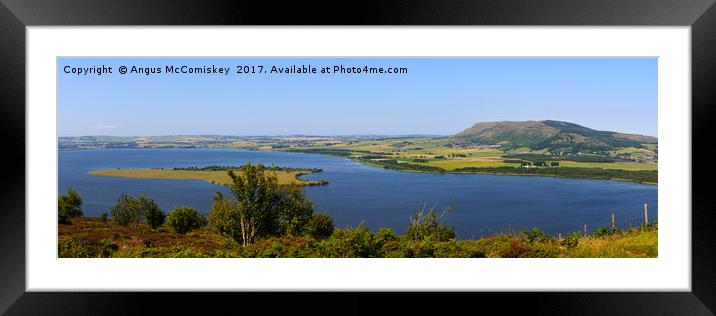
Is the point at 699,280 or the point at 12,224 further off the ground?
the point at 12,224

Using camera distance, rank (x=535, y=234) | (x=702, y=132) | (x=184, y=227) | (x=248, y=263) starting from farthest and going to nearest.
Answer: (x=184, y=227) < (x=535, y=234) < (x=248, y=263) < (x=702, y=132)

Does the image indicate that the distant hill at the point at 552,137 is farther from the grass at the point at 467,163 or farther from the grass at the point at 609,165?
the grass at the point at 467,163

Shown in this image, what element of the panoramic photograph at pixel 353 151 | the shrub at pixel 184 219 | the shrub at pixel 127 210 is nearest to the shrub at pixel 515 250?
the panoramic photograph at pixel 353 151


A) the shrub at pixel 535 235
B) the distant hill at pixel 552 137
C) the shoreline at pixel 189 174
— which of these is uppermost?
the distant hill at pixel 552 137

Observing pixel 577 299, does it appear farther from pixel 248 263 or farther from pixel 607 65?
pixel 607 65

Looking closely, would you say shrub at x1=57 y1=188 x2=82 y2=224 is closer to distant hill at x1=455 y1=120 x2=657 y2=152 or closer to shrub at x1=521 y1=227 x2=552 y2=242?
distant hill at x1=455 y1=120 x2=657 y2=152

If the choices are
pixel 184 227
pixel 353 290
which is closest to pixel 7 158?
pixel 353 290
